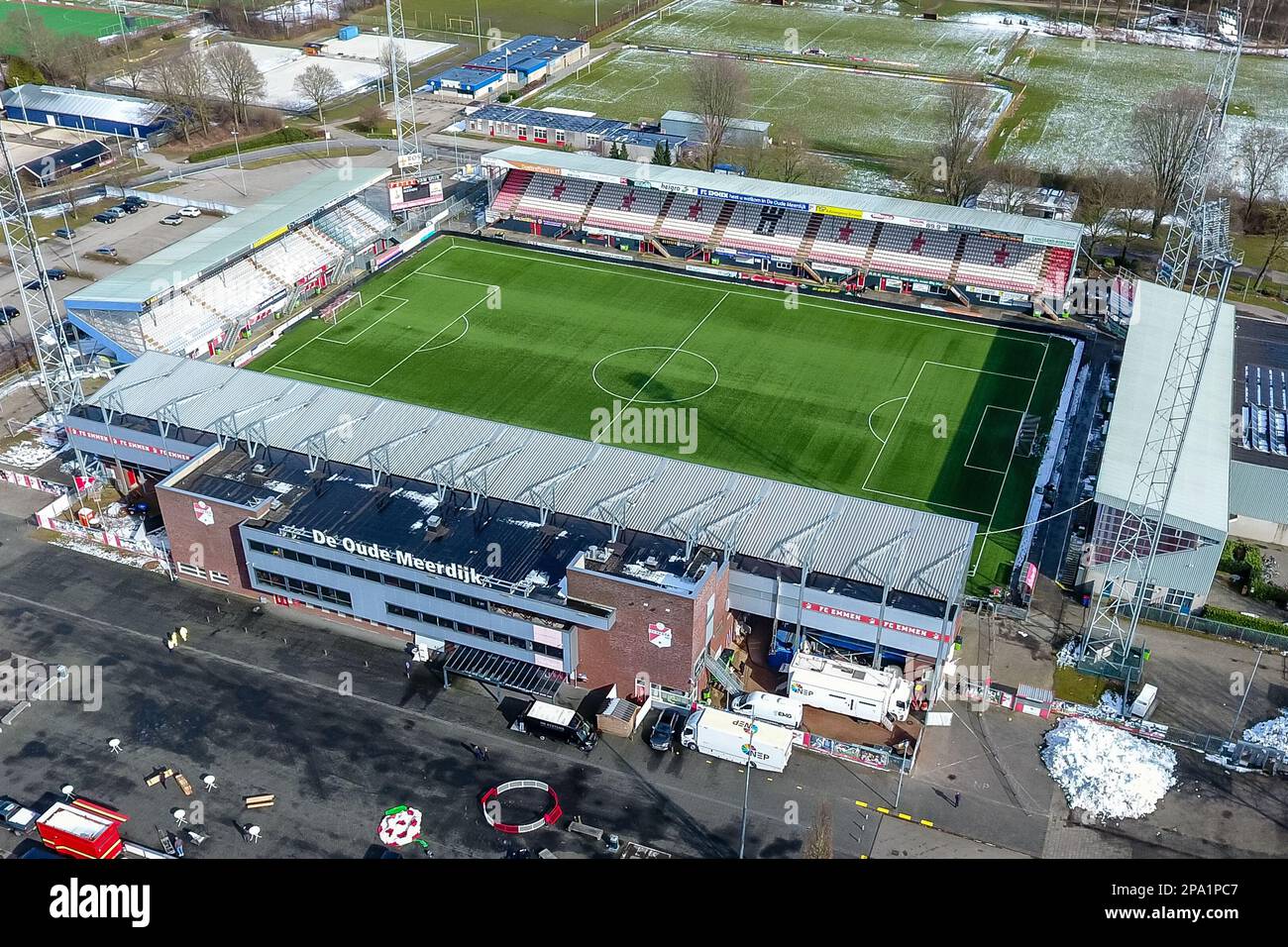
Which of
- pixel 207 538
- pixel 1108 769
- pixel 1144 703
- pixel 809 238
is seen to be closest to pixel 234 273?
pixel 207 538

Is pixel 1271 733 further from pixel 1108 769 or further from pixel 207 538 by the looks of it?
pixel 207 538

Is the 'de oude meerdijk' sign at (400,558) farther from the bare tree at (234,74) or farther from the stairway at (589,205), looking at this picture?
the bare tree at (234,74)

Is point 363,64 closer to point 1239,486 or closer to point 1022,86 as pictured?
point 1022,86

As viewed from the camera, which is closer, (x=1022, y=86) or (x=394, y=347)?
(x=394, y=347)

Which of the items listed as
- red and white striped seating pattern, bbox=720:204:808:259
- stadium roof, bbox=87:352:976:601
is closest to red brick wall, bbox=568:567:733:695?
stadium roof, bbox=87:352:976:601

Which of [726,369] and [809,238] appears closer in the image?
[726,369]

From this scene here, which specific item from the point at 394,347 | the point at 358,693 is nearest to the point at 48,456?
the point at 394,347

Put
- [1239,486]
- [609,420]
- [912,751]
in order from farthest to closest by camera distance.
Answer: [609,420] < [1239,486] < [912,751]
